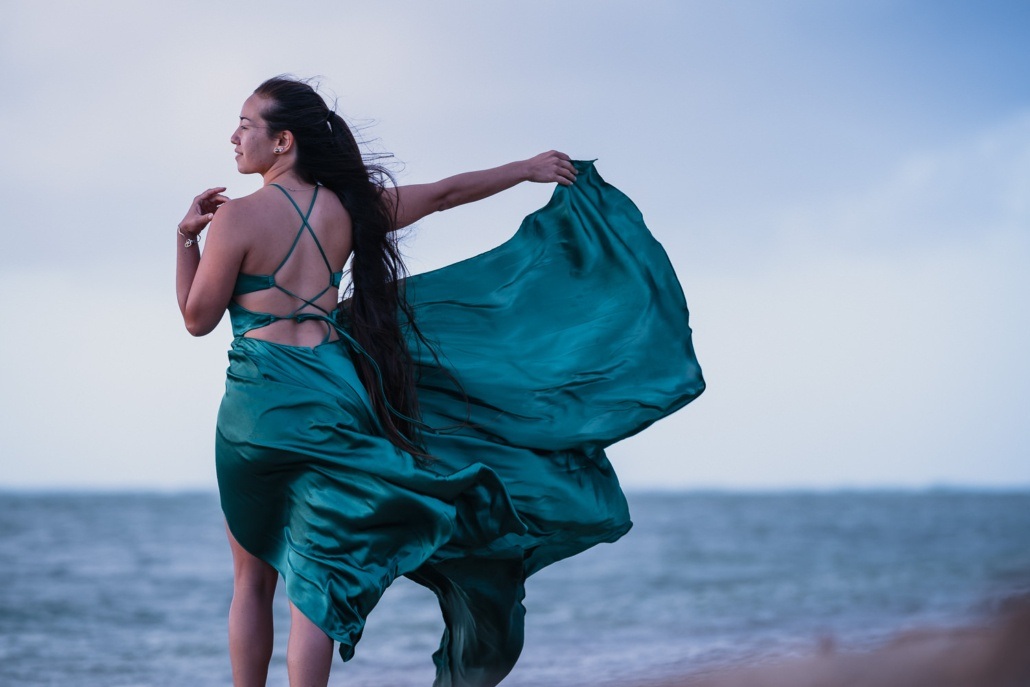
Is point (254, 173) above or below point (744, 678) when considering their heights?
above

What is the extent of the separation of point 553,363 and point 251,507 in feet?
3.54

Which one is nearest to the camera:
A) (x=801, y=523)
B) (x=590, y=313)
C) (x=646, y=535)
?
(x=590, y=313)

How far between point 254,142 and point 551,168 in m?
1.03

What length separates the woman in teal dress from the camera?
9.24 ft

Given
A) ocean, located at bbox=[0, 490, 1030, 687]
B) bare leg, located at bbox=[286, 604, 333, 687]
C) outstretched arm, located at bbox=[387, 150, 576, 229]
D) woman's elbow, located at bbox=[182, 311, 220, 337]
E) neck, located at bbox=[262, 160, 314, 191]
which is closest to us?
bare leg, located at bbox=[286, 604, 333, 687]

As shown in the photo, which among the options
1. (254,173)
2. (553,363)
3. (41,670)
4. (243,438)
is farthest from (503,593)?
(41,670)

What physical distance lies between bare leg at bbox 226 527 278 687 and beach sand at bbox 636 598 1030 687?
4.85 ft

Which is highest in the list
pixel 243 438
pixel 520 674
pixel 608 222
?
pixel 608 222

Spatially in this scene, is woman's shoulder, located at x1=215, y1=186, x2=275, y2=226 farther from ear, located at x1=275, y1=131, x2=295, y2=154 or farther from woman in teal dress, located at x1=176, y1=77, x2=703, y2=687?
ear, located at x1=275, y1=131, x2=295, y2=154

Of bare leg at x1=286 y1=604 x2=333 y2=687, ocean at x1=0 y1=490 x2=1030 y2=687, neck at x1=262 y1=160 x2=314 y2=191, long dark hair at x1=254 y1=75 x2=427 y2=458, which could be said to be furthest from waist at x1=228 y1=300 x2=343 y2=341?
ocean at x1=0 y1=490 x2=1030 y2=687

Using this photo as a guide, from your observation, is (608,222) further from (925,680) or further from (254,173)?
(925,680)

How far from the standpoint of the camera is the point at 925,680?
2910mm

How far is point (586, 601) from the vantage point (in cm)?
1087

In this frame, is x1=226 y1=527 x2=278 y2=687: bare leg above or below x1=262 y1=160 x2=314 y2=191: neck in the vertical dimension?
below
